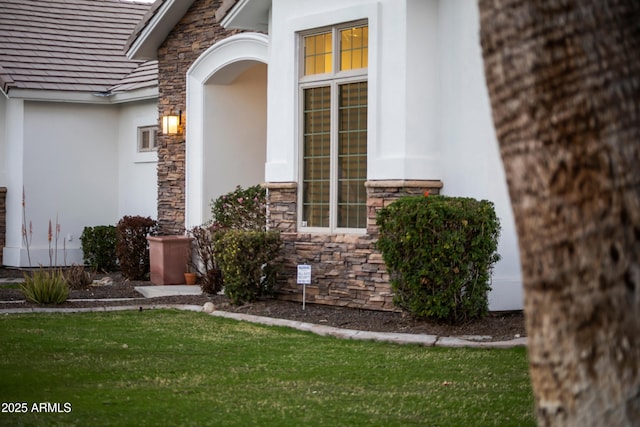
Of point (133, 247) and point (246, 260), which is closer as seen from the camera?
point (246, 260)

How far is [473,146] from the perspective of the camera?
11.1 meters

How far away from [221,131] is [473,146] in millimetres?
6016

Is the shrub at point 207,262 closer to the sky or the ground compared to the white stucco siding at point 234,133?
closer to the ground

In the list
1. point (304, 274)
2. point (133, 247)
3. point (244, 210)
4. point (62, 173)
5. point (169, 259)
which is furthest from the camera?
point (62, 173)

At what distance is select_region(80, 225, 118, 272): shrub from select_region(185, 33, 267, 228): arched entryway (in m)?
2.64

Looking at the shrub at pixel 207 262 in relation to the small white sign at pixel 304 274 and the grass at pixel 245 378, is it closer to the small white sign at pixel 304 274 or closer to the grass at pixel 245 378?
the small white sign at pixel 304 274

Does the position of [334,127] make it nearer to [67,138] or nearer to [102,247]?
[102,247]

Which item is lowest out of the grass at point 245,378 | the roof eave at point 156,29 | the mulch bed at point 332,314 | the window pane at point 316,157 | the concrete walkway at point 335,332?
the grass at point 245,378

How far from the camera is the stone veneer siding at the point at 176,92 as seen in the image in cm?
1591

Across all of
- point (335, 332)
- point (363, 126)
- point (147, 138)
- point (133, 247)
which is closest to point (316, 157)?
point (363, 126)

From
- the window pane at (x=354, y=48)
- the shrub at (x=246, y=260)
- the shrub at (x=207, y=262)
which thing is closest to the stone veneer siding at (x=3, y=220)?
the shrub at (x=207, y=262)

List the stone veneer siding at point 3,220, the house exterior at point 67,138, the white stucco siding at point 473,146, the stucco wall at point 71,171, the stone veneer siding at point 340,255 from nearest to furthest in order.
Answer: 1. the white stucco siding at point 473,146
2. the stone veneer siding at point 340,255
3. the house exterior at point 67,138
4. the stucco wall at point 71,171
5. the stone veneer siding at point 3,220

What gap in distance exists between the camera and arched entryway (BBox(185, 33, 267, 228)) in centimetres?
1591

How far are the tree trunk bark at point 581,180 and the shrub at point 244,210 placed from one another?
10.6 metres
